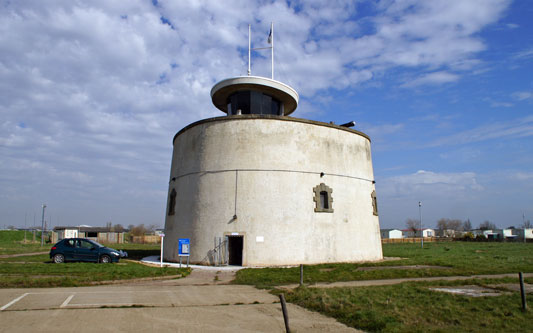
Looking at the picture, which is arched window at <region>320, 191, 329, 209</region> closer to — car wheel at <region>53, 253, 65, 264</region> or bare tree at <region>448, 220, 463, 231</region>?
car wheel at <region>53, 253, 65, 264</region>

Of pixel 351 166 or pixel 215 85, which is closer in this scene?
pixel 351 166

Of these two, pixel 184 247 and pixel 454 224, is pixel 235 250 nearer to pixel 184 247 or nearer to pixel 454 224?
pixel 184 247

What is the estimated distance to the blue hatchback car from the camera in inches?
728

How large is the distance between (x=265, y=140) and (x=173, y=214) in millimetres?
7014

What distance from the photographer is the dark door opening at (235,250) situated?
61.8 feet

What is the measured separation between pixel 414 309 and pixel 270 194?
11359mm

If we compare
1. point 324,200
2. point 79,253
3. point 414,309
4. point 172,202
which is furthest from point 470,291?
point 79,253

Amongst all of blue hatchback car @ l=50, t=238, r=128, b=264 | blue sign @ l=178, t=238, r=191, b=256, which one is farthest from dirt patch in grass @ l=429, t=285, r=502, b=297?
blue hatchback car @ l=50, t=238, r=128, b=264

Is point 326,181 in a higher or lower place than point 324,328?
higher

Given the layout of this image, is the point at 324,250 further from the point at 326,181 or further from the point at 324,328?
the point at 324,328

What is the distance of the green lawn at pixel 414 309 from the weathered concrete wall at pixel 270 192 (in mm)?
8264

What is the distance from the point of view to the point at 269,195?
18.7 metres

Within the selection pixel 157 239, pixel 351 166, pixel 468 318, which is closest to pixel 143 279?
pixel 468 318

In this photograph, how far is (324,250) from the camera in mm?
18969
